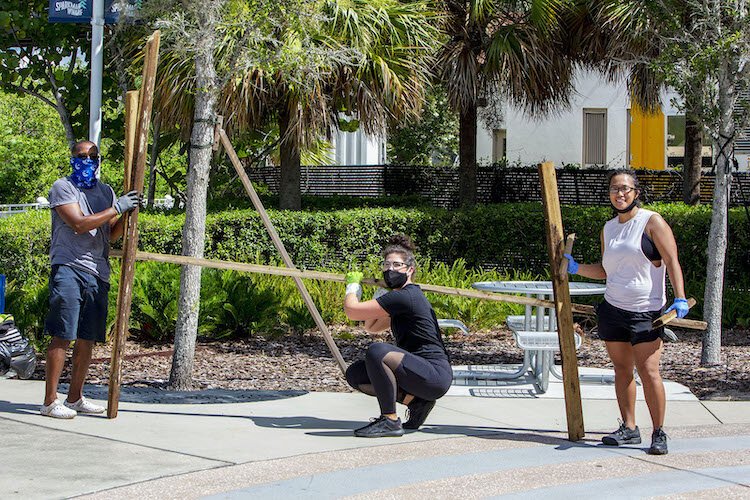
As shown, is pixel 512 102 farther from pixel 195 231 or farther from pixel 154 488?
pixel 154 488

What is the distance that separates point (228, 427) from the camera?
6586mm

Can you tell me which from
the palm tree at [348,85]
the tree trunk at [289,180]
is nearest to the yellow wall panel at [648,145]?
the palm tree at [348,85]

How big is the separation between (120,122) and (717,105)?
8825mm

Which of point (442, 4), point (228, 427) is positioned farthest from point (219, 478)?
point (442, 4)

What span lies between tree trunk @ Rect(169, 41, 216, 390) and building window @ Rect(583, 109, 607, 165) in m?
18.9

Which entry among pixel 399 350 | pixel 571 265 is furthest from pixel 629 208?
pixel 399 350

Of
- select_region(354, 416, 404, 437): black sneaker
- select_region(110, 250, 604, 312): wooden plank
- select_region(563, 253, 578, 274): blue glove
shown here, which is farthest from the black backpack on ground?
select_region(563, 253, 578, 274): blue glove

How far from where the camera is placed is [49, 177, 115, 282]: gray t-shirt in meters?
6.65

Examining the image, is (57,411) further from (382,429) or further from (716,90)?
(716,90)

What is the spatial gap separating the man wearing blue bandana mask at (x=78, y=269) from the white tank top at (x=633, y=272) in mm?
2904

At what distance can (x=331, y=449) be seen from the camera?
6113 mm

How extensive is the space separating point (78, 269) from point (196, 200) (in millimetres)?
1351

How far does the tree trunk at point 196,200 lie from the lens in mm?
7809

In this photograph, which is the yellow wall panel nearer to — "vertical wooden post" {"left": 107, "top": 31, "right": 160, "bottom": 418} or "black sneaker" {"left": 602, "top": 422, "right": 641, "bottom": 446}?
"black sneaker" {"left": 602, "top": 422, "right": 641, "bottom": 446}
